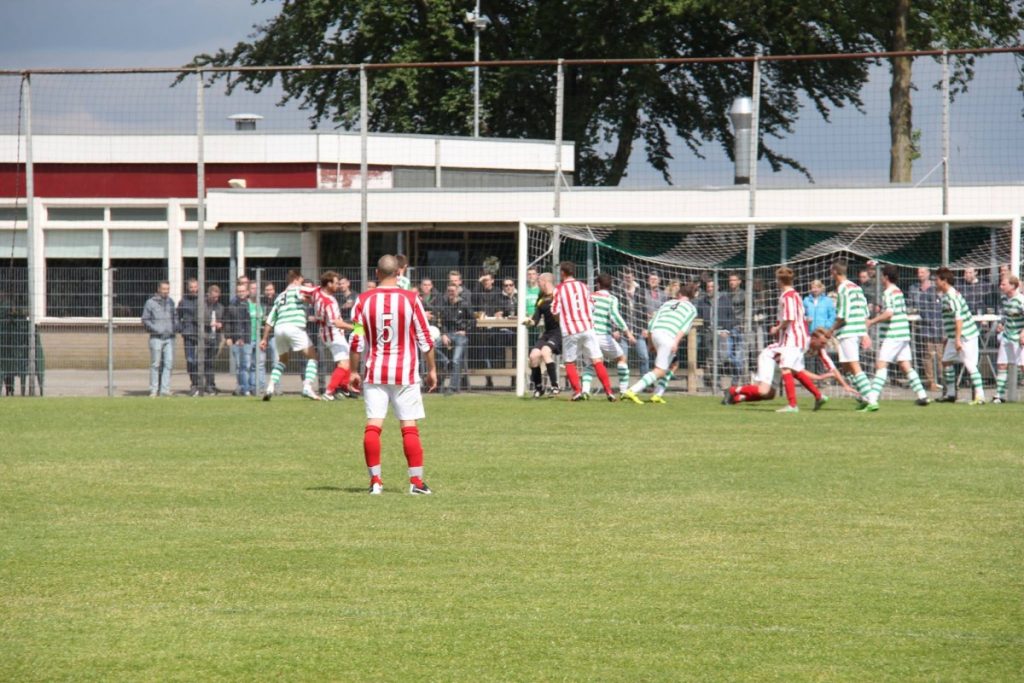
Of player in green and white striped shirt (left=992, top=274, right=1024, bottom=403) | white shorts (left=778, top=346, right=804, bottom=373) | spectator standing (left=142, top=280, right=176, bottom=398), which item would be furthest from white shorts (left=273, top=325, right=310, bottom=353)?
player in green and white striped shirt (left=992, top=274, right=1024, bottom=403)

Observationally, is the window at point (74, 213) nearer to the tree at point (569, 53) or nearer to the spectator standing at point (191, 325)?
the tree at point (569, 53)

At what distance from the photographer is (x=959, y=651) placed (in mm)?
5945

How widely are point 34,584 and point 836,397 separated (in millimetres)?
16622

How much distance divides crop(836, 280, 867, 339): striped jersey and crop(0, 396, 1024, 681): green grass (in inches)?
184

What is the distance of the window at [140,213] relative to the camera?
30.3 metres

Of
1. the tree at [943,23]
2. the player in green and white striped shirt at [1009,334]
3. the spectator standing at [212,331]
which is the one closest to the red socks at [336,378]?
the spectator standing at [212,331]

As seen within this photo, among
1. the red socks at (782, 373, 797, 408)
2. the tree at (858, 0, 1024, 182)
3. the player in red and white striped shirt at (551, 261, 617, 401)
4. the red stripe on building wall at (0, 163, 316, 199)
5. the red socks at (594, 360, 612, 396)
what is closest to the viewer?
the red socks at (782, 373, 797, 408)

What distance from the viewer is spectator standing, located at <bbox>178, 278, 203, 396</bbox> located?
889 inches

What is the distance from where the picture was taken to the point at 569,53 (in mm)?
40281

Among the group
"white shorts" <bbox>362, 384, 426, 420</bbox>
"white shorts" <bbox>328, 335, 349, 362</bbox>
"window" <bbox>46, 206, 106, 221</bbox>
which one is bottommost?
"white shorts" <bbox>362, 384, 426, 420</bbox>

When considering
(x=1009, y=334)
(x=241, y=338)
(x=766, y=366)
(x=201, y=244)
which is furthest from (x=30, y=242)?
(x=1009, y=334)

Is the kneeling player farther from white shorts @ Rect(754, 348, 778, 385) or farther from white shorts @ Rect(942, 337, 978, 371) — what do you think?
white shorts @ Rect(942, 337, 978, 371)

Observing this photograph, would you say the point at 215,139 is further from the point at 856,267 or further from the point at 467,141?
the point at 856,267

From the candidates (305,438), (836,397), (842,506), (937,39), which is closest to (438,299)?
(836,397)
